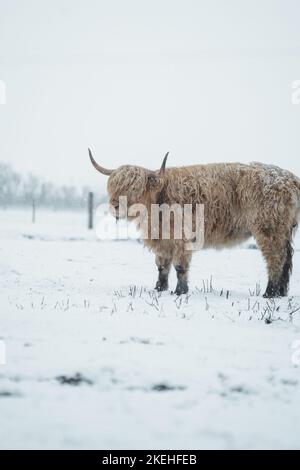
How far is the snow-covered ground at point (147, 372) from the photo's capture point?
6.36 ft

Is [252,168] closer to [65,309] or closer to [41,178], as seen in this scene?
[65,309]

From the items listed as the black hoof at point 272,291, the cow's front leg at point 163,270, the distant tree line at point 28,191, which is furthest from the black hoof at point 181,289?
the distant tree line at point 28,191

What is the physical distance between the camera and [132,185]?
18.5 ft

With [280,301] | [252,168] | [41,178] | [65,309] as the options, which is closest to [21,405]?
[65,309]

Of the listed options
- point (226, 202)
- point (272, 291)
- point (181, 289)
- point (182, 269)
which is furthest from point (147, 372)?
point (226, 202)

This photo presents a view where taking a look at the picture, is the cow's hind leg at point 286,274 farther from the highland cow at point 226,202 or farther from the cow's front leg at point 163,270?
the cow's front leg at point 163,270

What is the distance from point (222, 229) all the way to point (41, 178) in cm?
9702

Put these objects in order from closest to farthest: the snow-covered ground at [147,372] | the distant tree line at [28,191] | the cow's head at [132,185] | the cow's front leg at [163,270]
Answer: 1. the snow-covered ground at [147,372]
2. the cow's head at [132,185]
3. the cow's front leg at [163,270]
4. the distant tree line at [28,191]

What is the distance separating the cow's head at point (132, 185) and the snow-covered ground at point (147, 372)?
4.72 feet

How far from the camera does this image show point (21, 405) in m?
2.14

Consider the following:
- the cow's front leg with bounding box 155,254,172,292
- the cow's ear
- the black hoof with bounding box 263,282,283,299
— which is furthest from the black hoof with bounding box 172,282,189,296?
the cow's ear

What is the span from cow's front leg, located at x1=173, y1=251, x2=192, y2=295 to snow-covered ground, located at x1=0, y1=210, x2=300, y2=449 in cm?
48

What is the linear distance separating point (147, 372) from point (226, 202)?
3.62m

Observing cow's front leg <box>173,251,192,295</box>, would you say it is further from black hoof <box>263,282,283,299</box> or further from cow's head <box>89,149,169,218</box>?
black hoof <box>263,282,283,299</box>
